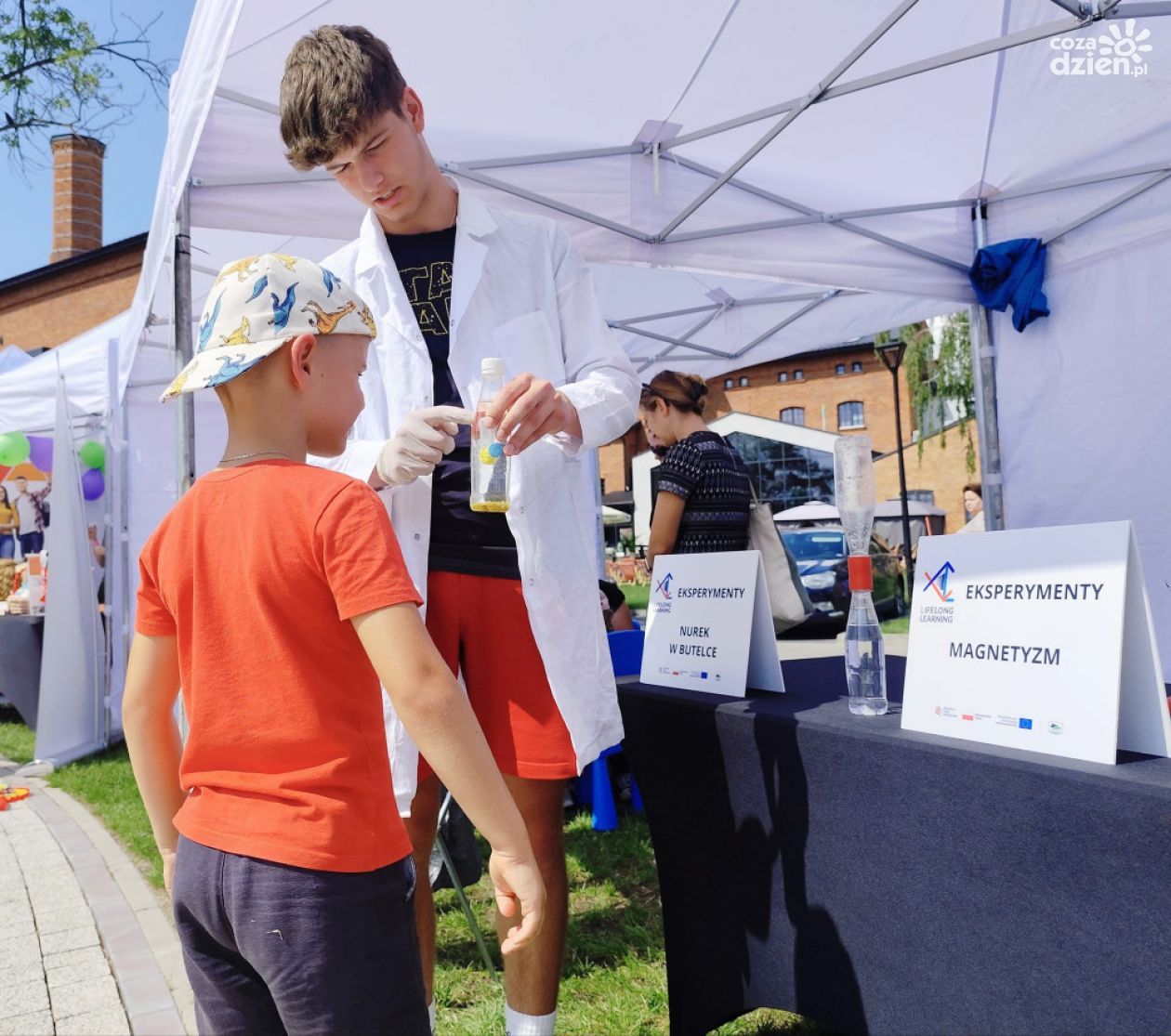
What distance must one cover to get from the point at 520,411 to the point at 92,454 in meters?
8.07

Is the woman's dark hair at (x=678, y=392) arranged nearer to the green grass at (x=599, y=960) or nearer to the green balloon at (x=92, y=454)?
the green grass at (x=599, y=960)

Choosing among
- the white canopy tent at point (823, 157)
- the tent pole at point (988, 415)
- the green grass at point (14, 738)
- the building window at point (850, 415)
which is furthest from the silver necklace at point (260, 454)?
the building window at point (850, 415)

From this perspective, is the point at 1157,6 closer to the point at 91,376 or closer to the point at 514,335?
the point at 514,335

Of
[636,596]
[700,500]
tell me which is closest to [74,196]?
[636,596]

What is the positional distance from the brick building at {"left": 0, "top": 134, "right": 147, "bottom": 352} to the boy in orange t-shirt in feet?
90.0

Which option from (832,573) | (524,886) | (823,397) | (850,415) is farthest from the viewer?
(823,397)

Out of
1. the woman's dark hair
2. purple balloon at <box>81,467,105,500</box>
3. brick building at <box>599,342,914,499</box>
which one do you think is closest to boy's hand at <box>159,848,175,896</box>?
the woman's dark hair

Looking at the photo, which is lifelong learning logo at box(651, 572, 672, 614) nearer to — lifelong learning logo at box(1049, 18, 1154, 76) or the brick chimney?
lifelong learning logo at box(1049, 18, 1154, 76)

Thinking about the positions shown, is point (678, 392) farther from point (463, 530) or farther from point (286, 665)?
point (286, 665)

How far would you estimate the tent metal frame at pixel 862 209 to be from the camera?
9.87 ft

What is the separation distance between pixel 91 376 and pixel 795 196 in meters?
5.36

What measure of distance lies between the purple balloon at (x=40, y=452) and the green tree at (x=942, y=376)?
16.4m

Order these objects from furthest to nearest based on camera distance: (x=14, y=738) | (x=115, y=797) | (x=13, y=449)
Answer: (x=13, y=449) < (x=14, y=738) < (x=115, y=797)

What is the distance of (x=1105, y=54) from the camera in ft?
11.4
